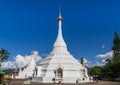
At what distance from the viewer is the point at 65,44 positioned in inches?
2094

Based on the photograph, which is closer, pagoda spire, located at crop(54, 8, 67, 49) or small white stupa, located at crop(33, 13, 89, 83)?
small white stupa, located at crop(33, 13, 89, 83)

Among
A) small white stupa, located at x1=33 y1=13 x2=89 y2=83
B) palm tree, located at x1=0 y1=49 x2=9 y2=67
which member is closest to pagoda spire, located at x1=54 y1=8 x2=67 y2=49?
small white stupa, located at x1=33 y1=13 x2=89 y2=83

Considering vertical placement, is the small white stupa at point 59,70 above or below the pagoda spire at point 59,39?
below

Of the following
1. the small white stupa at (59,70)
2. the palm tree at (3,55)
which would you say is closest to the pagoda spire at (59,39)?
the small white stupa at (59,70)

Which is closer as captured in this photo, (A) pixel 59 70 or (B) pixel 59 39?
(A) pixel 59 70

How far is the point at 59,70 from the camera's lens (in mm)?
45312

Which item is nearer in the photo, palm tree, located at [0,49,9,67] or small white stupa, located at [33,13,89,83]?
small white stupa, located at [33,13,89,83]

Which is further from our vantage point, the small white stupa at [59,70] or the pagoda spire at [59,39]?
the pagoda spire at [59,39]

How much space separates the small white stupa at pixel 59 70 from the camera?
43.3 meters

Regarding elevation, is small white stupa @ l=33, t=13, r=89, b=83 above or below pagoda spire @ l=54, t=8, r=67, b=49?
below

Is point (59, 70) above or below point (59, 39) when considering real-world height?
below

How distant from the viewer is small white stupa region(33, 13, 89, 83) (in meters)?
A: 43.3

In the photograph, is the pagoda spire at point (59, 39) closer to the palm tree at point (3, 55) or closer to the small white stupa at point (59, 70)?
the small white stupa at point (59, 70)

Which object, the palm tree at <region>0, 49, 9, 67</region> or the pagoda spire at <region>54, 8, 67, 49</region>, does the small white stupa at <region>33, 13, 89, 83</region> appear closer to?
the pagoda spire at <region>54, 8, 67, 49</region>
